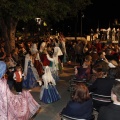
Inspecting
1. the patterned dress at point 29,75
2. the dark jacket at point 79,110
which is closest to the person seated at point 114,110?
the dark jacket at point 79,110

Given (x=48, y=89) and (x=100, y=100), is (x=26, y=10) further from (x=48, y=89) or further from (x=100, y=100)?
(x=100, y=100)

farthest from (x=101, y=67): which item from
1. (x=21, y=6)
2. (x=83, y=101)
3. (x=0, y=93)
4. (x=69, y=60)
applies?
(x=69, y=60)

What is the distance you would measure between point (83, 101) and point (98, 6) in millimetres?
44048

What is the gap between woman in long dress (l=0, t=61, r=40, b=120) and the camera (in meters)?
6.02

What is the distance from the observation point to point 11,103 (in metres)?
6.39

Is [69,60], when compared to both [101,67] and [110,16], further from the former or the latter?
[110,16]

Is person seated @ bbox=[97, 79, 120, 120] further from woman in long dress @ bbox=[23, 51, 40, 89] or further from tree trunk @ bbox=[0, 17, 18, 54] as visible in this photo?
tree trunk @ bbox=[0, 17, 18, 54]

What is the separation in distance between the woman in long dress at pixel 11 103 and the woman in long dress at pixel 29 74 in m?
4.39

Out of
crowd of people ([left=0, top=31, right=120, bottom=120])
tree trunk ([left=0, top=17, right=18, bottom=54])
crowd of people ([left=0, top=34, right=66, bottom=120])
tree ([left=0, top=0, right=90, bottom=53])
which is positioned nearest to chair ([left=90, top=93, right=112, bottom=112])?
crowd of people ([left=0, top=31, right=120, bottom=120])

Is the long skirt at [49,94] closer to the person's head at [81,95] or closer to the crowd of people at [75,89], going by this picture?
the crowd of people at [75,89]

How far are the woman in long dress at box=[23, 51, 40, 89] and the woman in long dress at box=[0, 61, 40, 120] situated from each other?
4392 mm

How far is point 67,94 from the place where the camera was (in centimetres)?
1136

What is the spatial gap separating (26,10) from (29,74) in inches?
163

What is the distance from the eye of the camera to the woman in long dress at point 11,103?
6.02 meters
